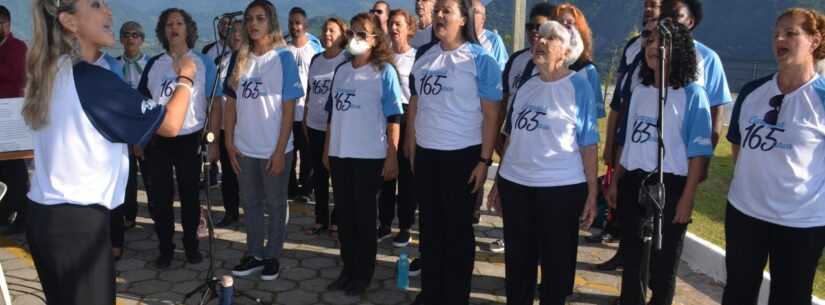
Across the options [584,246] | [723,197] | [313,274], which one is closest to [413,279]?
[313,274]

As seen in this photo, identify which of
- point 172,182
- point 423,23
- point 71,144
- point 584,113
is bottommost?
point 172,182

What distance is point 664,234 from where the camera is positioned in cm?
367

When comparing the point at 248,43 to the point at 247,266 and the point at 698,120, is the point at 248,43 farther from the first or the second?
the point at 698,120

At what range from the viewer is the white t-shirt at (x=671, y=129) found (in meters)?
3.45

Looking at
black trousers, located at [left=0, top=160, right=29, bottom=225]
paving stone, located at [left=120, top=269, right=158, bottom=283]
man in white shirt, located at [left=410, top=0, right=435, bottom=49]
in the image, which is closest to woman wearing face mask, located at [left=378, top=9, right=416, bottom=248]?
man in white shirt, located at [left=410, top=0, right=435, bottom=49]

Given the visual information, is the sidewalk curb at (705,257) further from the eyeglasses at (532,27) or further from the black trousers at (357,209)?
the black trousers at (357,209)

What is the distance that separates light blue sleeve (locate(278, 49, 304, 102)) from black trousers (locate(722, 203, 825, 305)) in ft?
9.19

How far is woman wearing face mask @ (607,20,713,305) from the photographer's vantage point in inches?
136

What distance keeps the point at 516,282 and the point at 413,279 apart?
1.31 m

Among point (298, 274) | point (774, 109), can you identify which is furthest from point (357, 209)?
point (774, 109)

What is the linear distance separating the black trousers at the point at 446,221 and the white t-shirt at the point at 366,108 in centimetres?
41

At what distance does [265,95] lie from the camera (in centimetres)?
458

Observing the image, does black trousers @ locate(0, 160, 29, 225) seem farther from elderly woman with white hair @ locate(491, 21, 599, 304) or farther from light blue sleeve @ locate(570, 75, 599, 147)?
light blue sleeve @ locate(570, 75, 599, 147)

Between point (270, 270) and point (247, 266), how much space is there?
193 millimetres
